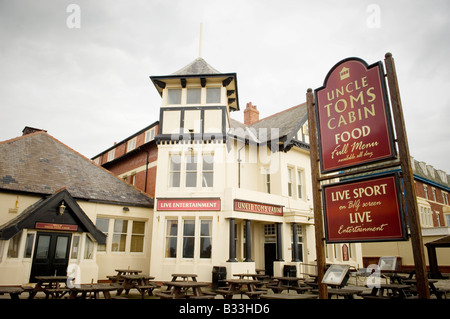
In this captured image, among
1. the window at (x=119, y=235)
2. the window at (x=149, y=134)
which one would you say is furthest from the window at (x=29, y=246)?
the window at (x=149, y=134)

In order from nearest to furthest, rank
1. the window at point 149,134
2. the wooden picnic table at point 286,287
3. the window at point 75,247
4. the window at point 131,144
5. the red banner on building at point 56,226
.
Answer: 1. the wooden picnic table at point 286,287
2. the red banner on building at point 56,226
3. the window at point 75,247
4. the window at point 149,134
5. the window at point 131,144

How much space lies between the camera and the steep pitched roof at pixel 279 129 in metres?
18.7

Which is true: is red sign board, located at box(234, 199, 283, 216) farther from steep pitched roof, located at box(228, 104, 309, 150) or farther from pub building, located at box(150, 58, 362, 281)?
steep pitched roof, located at box(228, 104, 309, 150)

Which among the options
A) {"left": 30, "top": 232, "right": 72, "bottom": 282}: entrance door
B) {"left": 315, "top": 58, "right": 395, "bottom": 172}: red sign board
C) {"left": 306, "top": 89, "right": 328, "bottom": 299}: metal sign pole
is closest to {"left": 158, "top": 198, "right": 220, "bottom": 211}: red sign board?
{"left": 30, "top": 232, "right": 72, "bottom": 282}: entrance door

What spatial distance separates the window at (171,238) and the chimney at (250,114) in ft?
44.2

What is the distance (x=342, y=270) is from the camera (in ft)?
19.5

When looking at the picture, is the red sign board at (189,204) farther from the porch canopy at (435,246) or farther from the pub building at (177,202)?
the porch canopy at (435,246)

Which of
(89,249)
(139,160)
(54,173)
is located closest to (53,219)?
(89,249)

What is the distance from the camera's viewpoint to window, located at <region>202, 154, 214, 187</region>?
16.3 metres

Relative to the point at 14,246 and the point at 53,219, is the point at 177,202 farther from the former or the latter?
the point at 14,246

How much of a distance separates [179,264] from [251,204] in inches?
188

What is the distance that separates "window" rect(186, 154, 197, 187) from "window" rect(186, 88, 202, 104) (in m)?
3.26
